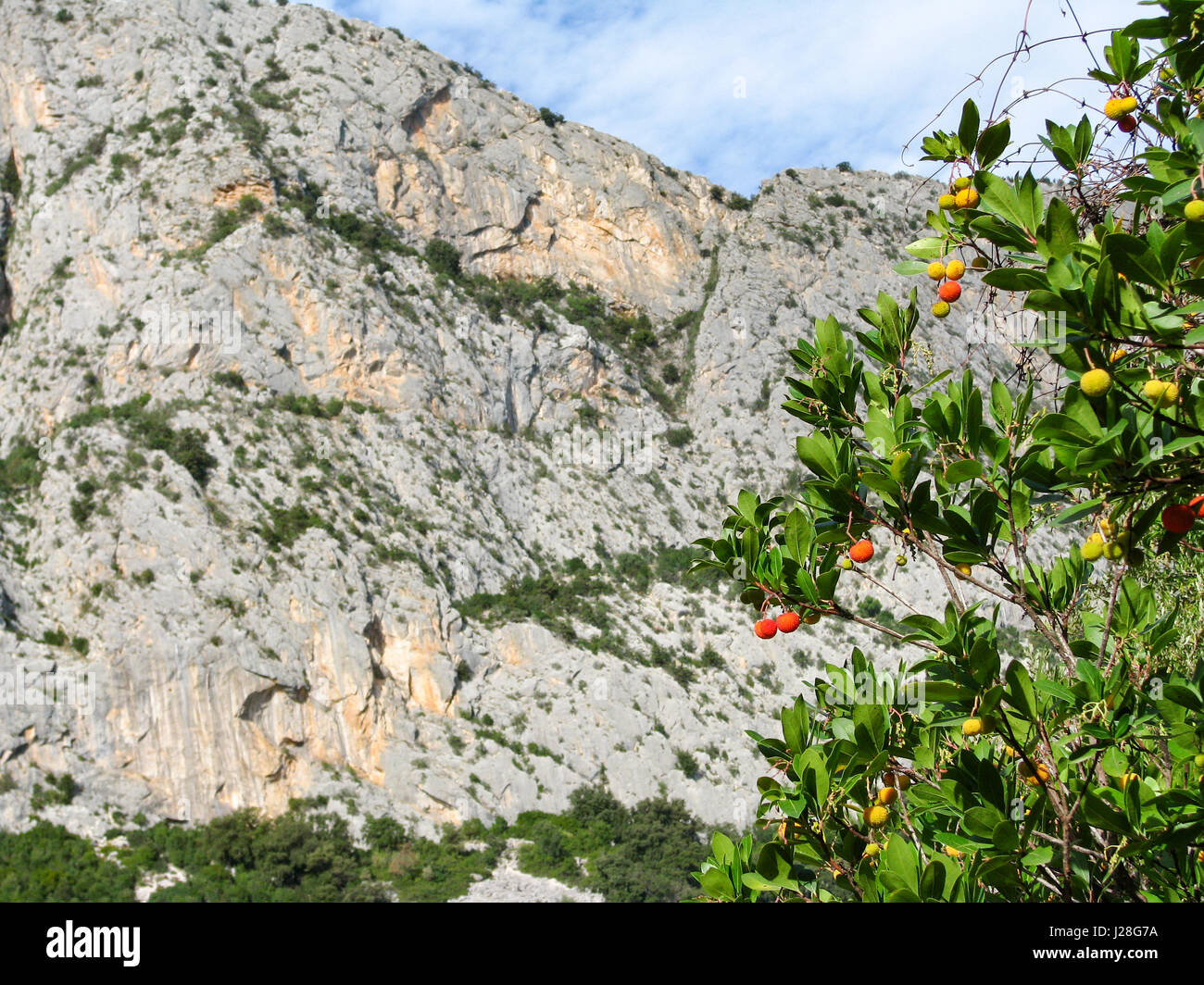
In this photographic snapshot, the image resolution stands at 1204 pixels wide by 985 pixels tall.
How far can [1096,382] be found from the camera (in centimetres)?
209

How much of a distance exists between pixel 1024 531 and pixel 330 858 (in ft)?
71.2

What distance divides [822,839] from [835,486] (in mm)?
1209

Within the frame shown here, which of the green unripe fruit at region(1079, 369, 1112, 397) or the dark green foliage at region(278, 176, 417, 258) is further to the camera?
the dark green foliage at region(278, 176, 417, 258)

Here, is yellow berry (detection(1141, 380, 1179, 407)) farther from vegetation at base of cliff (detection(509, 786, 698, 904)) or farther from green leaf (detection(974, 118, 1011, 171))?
vegetation at base of cliff (detection(509, 786, 698, 904))

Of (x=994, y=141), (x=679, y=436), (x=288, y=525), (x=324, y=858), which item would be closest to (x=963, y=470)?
(x=994, y=141)

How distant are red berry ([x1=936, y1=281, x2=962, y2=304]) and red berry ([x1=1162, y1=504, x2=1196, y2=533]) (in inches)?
42.4

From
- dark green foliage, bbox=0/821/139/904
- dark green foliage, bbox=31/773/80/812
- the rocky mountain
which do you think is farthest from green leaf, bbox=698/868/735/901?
dark green foliage, bbox=31/773/80/812

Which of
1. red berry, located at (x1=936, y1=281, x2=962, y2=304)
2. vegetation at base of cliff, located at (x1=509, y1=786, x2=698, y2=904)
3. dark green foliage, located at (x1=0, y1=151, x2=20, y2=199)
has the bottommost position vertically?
vegetation at base of cliff, located at (x1=509, y1=786, x2=698, y2=904)

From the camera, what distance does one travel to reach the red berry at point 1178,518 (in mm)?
2373

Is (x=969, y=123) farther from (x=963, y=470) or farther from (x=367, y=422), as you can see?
(x=367, y=422)

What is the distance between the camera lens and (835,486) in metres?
3.14

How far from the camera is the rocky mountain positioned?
24297mm
